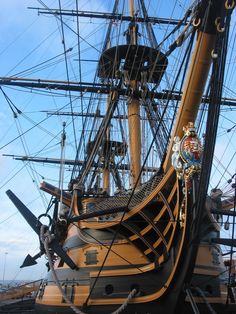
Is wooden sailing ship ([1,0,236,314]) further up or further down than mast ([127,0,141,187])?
further down

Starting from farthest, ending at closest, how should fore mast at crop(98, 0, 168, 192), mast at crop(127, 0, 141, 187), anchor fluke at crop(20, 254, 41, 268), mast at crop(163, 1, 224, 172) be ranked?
fore mast at crop(98, 0, 168, 192)
mast at crop(127, 0, 141, 187)
anchor fluke at crop(20, 254, 41, 268)
mast at crop(163, 1, 224, 172)

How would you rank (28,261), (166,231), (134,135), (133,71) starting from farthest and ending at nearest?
(133,71) < (134,135) < (28,261) < (166,231)

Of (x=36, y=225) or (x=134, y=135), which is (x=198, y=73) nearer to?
(x=36, y=225)

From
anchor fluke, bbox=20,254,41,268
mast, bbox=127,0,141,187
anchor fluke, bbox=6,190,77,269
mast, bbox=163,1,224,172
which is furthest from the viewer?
mast, bbox=127,0,141,187

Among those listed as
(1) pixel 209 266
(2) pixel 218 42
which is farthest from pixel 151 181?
(2) pixel 218 42

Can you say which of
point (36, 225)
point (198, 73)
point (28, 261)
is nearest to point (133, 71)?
point (36, 225)

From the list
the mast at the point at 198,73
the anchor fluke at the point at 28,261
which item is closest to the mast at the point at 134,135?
the anchor fluke at the point at 28,261

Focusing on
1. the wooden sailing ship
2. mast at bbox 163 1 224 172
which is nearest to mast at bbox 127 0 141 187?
the wooden sailing ship

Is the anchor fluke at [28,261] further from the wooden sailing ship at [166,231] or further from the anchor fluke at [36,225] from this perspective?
the anchor fluke at [36,225]

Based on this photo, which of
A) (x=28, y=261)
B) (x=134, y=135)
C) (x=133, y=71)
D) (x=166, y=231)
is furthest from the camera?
(x=133, y=71)

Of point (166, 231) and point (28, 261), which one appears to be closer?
point (166, 231)

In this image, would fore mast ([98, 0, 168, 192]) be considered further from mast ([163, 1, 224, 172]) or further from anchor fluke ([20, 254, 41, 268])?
mast ([163, 1, 224, 172])

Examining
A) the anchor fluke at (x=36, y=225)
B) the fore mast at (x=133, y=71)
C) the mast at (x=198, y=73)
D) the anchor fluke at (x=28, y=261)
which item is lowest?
the anchor fluke at (x=28, y=261)

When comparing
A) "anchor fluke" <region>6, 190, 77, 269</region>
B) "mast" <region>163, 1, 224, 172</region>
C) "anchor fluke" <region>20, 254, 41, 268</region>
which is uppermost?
"mast" <region>163, 1, 224, 172</region>
